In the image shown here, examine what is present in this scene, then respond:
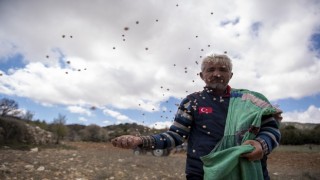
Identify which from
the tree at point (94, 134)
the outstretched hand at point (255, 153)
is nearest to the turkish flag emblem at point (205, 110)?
the outstretched hand at point (255, 153)

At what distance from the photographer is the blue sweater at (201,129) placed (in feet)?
8.70

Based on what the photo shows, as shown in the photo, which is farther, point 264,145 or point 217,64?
point 217,64

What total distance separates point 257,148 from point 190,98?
2.77 feet

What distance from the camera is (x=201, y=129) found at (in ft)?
9.22

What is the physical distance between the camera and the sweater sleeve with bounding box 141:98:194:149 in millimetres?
2883

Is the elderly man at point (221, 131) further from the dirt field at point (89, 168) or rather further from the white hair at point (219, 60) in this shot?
the dirt field at point (89, 168)

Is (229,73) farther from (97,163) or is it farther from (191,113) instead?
(97,163)

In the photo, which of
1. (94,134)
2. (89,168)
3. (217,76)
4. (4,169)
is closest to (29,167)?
(4,169)

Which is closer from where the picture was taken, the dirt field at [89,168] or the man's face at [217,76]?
the man's face at [217,76]

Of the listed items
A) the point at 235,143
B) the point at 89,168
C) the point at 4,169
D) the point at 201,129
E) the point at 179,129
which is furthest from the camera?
the point at 89,168

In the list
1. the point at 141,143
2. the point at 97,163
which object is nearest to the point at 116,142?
the point at 141,143

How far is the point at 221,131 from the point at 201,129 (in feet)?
0.62

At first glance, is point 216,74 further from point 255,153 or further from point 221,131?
point 255,153

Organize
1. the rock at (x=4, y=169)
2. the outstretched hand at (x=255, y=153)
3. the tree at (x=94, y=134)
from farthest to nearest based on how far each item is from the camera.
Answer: the tree at (x=94, y=134), the rock at (x=4, y=169), the outstretched hand at (x=255, y=153)
